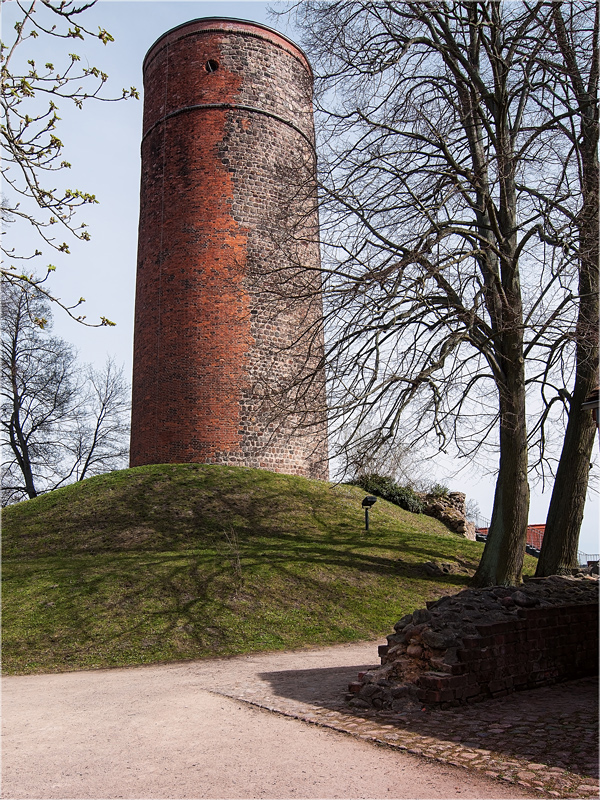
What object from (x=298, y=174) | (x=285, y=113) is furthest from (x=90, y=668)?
(x=285, y=113)

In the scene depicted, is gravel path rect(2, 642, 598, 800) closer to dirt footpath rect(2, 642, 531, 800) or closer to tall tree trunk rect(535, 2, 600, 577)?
dirt footpath rect(2, 642, 531, 800)

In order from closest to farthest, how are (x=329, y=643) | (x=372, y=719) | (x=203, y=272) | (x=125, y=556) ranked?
(x=372, y=719) < (x=329, y=643) < (x=125, y=556) < (x=203, y=272)

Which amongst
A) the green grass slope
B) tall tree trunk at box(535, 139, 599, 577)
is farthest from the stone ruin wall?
tall tree trunk at box(535, 139, 599, 577)

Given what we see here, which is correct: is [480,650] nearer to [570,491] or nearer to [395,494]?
[570,491]

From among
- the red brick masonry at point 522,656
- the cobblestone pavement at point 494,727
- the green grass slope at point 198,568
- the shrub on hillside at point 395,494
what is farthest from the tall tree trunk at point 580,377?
the shrub on hillside at point 395,494

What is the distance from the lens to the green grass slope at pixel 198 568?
33.0 ft

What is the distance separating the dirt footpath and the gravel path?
0.04 feet

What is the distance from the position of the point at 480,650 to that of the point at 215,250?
15.3 m

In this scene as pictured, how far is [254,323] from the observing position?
19328 mm

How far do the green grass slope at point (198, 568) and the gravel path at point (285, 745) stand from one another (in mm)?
2833

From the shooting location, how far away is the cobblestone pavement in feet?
13.6

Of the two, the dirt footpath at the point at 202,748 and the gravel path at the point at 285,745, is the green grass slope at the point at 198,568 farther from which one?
the gravel path at the point at 285,745

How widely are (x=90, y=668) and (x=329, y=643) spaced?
3.40 meters

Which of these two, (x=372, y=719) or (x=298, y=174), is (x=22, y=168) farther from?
(x=298, y=174)
